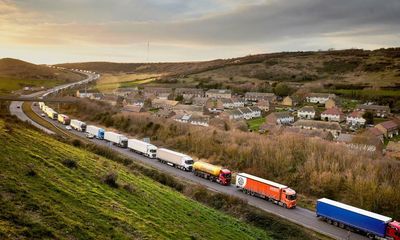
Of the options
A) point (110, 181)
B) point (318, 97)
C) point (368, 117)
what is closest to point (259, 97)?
point (318, 97)

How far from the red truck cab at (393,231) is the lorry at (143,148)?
37.8m

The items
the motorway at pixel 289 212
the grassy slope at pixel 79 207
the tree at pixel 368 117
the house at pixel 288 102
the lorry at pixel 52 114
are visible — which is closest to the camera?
the grassy slope at pixel 79 207

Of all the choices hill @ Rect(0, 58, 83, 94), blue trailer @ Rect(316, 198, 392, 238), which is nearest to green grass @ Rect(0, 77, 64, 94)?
hill @ Rect(0, 58, 83, 94)

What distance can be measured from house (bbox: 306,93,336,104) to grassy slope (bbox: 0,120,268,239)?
126955 mm

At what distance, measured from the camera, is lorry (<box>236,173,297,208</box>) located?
3853cm

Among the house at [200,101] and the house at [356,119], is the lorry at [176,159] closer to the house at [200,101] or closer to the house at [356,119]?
the house at [356,119]

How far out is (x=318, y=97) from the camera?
Result: 148625 mm

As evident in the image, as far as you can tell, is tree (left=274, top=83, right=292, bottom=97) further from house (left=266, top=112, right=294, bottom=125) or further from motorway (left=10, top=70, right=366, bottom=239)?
motorway (left=10, top=70, right=366, bottom=239)

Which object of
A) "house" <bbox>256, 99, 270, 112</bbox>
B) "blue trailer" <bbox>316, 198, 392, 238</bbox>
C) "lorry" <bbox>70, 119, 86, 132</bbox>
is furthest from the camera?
"house" <bbox>256, 99, 270, 112</bbox>

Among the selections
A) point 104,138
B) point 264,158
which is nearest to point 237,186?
point 264,158

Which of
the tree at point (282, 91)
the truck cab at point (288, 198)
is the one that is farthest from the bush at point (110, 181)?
the tree at point (282, 91)

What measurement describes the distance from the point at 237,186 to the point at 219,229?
2057 cm

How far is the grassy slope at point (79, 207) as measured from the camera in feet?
47.1

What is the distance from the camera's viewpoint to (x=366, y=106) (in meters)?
120
